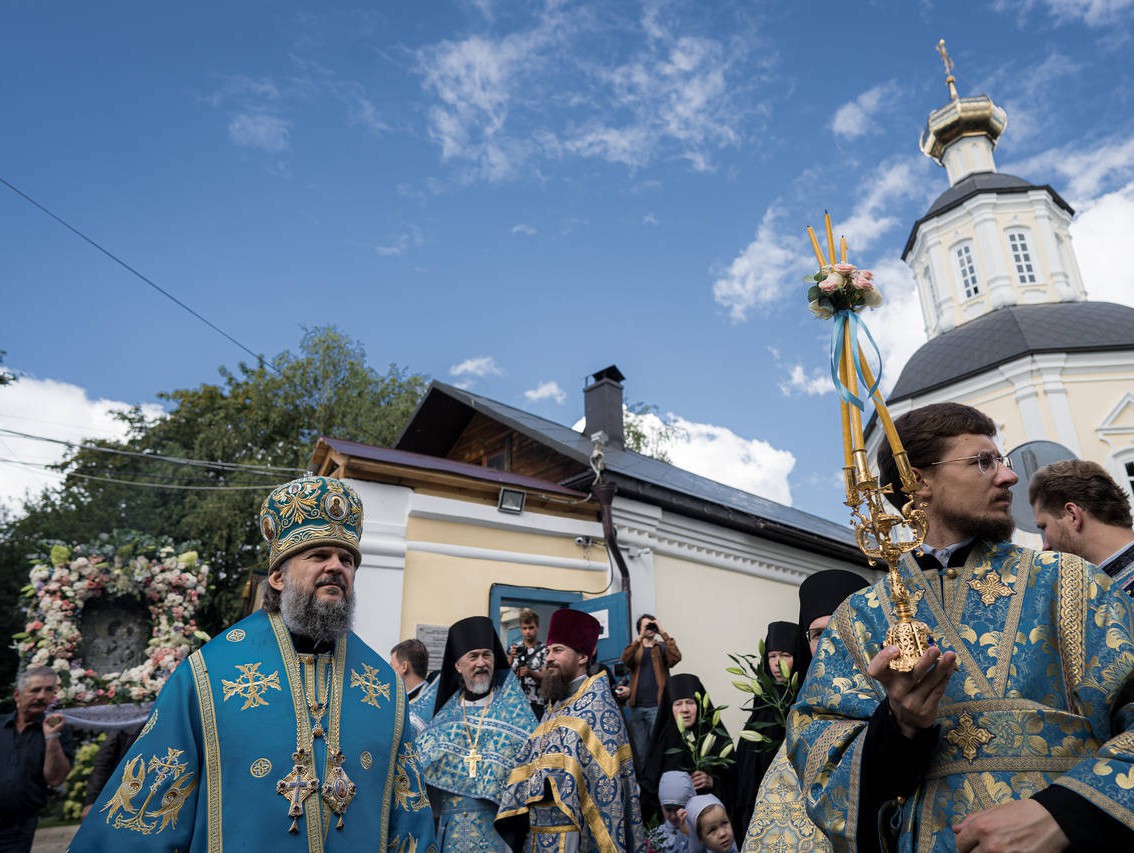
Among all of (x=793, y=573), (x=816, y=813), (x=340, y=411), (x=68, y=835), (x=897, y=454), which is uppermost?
(x=340, y=411)

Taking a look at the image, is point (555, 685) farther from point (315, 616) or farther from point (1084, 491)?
point (1084, 491)

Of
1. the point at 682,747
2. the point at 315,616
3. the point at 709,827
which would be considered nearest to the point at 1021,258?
the point at 682,747

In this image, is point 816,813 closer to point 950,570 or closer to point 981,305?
Result: point 950,570

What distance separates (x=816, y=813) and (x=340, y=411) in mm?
24845

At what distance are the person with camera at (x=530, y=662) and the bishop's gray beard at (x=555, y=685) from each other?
856 millimetres

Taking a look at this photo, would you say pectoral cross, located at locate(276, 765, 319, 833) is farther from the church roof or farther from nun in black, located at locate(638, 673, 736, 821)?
the church roof

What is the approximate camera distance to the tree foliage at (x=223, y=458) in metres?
23.6

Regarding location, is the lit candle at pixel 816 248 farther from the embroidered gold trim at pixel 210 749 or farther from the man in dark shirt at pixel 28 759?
the man in dark shirt at pixel 28 759

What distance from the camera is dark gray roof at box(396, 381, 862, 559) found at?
491 inches

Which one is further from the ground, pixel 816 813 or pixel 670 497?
pixel 670 497

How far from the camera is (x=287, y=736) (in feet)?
8.95

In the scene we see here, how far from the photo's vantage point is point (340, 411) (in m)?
25.7

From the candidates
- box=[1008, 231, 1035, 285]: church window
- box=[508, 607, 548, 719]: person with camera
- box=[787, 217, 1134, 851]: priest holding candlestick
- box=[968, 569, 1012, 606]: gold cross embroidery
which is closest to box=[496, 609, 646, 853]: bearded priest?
box=[508, 607, 548, 719]: person with camera

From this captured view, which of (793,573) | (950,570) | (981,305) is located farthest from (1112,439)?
(950,570)
